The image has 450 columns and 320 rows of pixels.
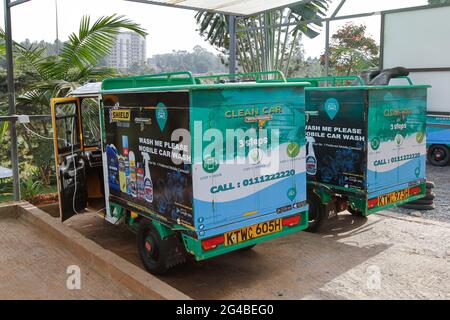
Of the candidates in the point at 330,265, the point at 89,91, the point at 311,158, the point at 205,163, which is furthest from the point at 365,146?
the point at 89,91

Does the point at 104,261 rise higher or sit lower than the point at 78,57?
lower

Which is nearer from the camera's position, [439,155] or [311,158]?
[311,158]

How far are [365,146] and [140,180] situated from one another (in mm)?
2771

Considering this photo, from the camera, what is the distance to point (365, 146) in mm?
5773

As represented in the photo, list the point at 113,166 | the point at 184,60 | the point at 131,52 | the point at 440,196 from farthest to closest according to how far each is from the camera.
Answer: the point at 131,52 → the point at 184,60 → the point at 440,196 → the point at 113,166

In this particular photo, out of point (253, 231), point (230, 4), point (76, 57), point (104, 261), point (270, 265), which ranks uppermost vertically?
point (230, 4)

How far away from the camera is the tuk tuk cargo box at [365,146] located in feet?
19.1

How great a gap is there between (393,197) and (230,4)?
459cm

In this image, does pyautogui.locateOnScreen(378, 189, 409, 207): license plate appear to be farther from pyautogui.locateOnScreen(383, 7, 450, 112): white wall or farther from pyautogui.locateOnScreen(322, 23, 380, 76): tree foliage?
pyautogui.locateOnScreen(322, 23, 380, 76): tree foliage

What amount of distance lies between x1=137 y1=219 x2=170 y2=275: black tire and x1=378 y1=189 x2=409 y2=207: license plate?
292 cm

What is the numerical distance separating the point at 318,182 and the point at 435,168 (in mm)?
7182

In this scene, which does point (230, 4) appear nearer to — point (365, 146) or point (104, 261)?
point (365, 146)

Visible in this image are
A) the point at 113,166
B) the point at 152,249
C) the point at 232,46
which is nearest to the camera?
the point at 152,249

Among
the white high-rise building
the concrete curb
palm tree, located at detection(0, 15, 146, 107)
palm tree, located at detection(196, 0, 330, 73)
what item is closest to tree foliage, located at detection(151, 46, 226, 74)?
the white high-rise building
